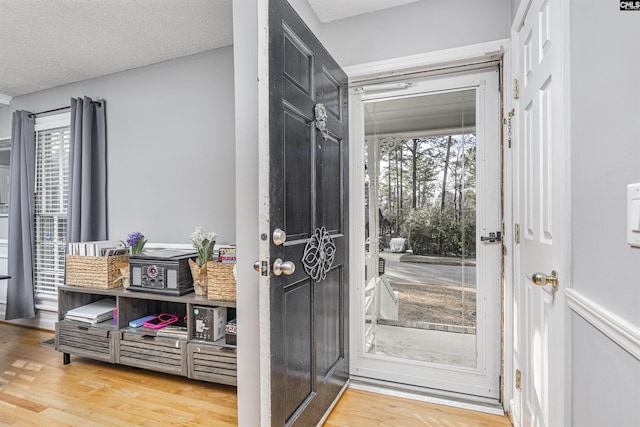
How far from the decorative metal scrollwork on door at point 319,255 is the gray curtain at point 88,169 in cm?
239

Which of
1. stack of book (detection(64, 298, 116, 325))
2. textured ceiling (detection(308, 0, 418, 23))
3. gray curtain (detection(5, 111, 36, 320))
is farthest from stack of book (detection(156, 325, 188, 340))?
textured ceiling (detection(308, 0, 418, 23))

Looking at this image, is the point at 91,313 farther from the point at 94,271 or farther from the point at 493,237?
the point at 493,237

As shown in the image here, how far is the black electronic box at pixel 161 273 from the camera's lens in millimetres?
2428

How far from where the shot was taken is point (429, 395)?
2178 mm

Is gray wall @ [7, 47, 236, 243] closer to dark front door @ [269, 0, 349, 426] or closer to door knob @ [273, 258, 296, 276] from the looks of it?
dark front door @ [269, 0, 349, 426]

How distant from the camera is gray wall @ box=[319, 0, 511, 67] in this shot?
1997mm

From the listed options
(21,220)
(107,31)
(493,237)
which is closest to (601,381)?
(493,237)

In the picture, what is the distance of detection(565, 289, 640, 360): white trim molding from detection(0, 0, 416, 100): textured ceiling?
1934 millimetres

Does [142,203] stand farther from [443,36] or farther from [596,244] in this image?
[596,244]

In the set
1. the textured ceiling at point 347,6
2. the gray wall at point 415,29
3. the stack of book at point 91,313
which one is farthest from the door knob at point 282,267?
the stack of book at point 91,313

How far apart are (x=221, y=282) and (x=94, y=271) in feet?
3.87

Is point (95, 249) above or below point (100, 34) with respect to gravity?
below

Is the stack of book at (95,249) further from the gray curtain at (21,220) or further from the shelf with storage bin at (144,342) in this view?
the gray curtain at (21,220)

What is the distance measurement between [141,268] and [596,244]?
262 cm
